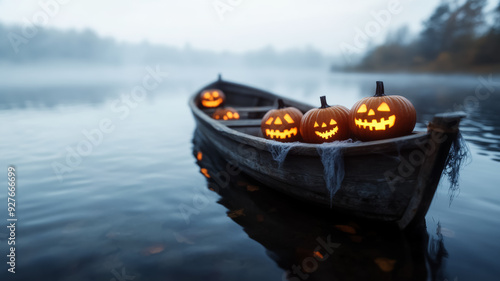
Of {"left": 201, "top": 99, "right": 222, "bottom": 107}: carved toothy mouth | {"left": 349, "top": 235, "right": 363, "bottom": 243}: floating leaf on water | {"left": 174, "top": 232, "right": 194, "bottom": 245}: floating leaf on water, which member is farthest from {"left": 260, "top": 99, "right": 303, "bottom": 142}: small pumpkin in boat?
{"left": 201, "top": 99, "right": 222, "bottom": 107}: carved toothy mouth

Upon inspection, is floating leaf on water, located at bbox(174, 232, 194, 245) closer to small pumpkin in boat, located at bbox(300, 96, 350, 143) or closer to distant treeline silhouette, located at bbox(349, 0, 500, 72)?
small pumpkin in boat, located at bbox(300, 96, 350, 143)

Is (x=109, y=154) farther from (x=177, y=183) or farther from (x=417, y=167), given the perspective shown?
(x=417, y=167)

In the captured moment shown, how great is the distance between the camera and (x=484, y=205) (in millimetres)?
4578

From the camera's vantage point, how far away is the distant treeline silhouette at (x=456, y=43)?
50844mm

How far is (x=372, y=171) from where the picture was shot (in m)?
3.43

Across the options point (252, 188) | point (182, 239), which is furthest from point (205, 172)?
point (182, 239)

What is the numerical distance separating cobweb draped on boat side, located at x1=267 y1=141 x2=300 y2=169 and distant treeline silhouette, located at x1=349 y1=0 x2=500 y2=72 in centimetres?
6096

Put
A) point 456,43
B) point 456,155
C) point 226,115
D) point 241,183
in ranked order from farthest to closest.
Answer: point 456,43 → point 226,115 → point 241,183 → point 456,155

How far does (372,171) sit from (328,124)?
1199 mm

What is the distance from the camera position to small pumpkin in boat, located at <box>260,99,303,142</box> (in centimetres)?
528

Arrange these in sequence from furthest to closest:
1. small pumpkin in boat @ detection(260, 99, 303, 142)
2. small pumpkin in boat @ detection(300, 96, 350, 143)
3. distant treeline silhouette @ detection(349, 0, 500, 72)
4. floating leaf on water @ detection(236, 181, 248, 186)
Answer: distant treeline silhouette @ detection(349, 0, 500, 72) < floating leaf on water @ detection(236, 181, 248, 186) < small pumpkin in boat @ detection(260, 99, 303, 142) < small pumpkin in boat @ detection(300, 96, 350, 143)

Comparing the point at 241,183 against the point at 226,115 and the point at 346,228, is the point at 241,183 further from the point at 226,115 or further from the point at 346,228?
the point at 226,115

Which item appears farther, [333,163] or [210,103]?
[210,103]

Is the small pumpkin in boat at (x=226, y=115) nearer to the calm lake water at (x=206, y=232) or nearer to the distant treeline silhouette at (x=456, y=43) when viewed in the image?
the calm lake water at (x=206, y=232)
